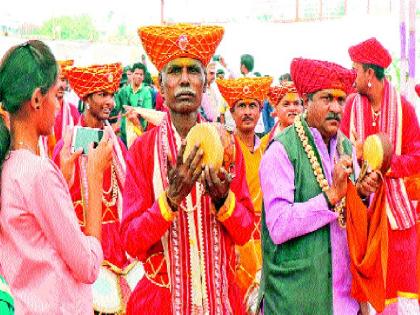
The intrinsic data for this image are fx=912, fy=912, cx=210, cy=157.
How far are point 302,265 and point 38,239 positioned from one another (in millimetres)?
1674

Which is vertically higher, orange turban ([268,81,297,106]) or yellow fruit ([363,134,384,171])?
orange turban ([268,81,297,106])

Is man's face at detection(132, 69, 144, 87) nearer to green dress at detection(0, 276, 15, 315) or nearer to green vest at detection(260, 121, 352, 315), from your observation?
green vest at detection(260, 121, 352, 315)

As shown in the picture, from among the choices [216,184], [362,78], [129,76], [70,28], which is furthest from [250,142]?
[70,28]

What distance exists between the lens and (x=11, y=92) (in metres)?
3.39

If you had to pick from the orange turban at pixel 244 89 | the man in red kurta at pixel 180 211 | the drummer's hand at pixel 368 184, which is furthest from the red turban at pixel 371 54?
the man in red kurta at pixel 180 211

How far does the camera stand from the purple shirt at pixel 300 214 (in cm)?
443

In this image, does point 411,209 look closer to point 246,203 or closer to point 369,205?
point 369,205

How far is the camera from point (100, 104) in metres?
7.52

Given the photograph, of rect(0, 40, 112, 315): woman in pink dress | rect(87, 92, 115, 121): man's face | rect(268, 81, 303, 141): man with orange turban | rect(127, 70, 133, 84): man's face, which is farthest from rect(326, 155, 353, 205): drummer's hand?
rect(127, 70, 133, 84): man's face

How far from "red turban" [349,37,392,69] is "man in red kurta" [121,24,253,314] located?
310 cm

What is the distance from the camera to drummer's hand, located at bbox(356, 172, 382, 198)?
178 inches

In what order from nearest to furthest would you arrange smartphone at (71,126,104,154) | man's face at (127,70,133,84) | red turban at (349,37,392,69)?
smartphone at (71,126,104,154) → red turban at (349,37,392,69) → man's face at (127,70,133,84)

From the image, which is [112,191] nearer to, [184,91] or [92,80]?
[92,80]

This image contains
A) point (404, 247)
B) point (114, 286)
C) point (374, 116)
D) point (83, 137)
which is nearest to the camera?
point (83, 137)
